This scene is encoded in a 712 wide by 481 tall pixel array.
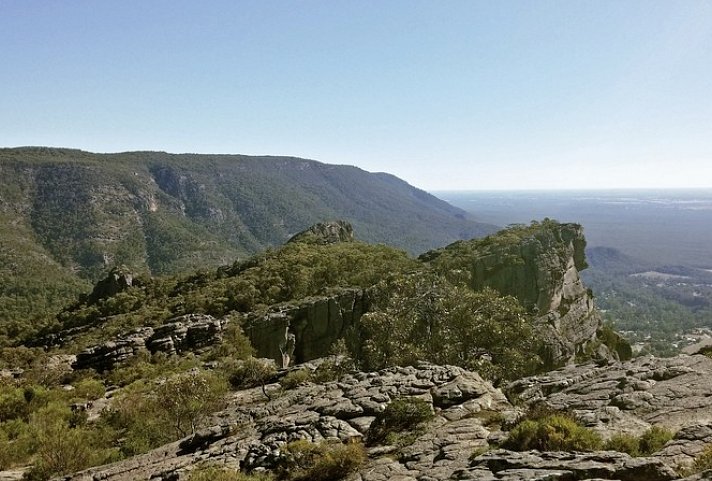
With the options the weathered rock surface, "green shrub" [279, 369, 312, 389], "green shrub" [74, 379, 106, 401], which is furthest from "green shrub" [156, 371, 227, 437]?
the weathered rock surface

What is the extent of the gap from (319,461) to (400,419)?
4787mm

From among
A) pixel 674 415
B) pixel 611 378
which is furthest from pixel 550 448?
pixel 611 378

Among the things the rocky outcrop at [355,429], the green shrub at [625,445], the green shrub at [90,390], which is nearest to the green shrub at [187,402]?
the rocky outcrop at [355,429]

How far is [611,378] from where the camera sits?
84.5 feet

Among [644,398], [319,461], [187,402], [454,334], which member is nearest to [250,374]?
[187,402]

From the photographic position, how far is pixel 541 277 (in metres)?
69.8

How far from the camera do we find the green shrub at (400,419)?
2067 cm

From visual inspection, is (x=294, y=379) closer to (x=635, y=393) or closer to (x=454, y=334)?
(x=454, y=334)

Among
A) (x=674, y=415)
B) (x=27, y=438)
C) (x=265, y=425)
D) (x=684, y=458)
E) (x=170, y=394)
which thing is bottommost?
(x=27, y=438)

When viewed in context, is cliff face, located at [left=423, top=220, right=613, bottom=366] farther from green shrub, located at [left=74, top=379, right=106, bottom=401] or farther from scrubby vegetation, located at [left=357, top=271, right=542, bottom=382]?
green shrub, located at [left=74, top=379, right=106, bottom=401]

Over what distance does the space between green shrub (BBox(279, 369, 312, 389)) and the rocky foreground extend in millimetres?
6165

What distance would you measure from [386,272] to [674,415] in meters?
54.4

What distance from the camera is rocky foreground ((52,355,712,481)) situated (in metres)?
14.0

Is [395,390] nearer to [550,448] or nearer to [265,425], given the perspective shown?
[265,425]
